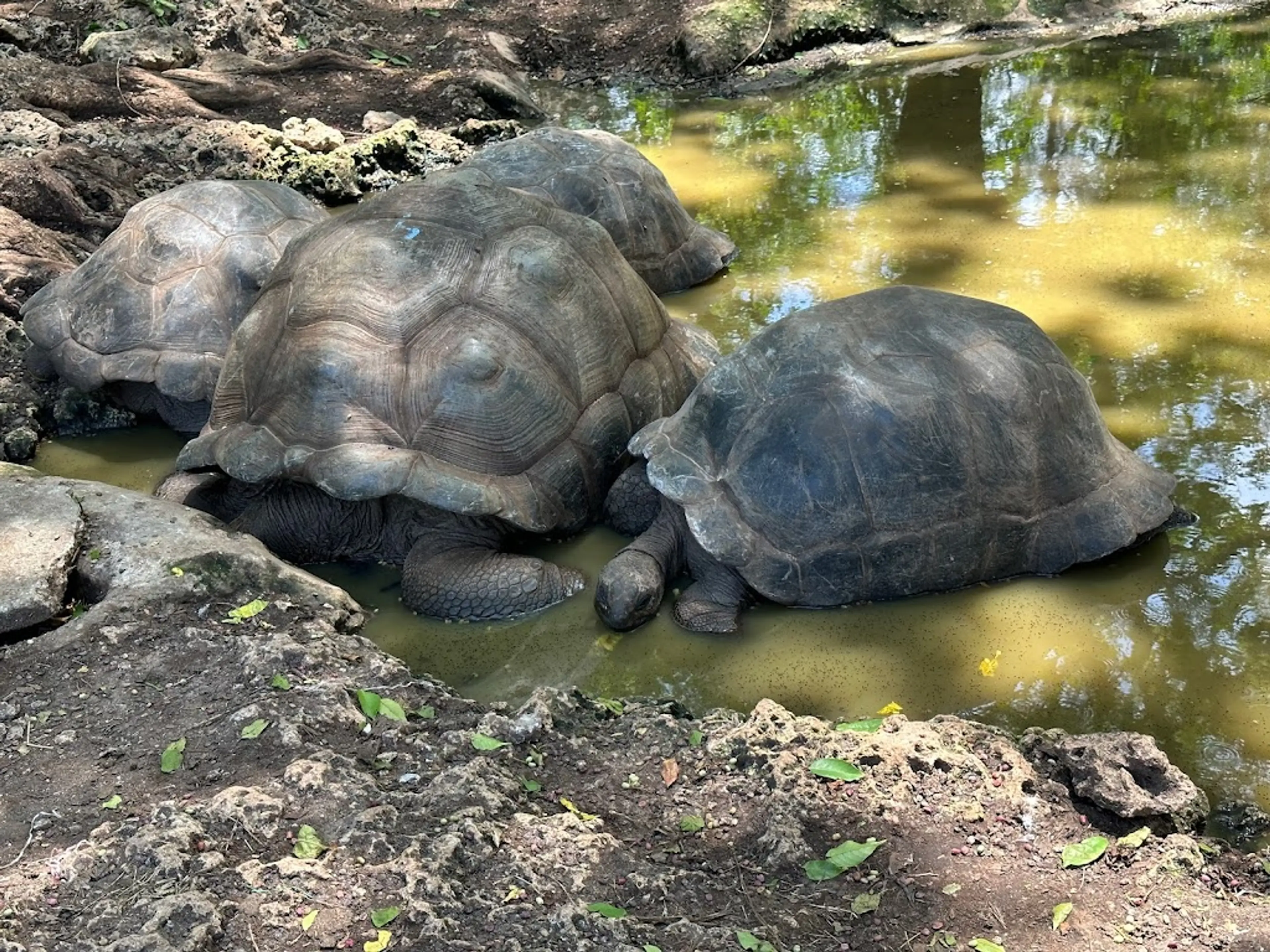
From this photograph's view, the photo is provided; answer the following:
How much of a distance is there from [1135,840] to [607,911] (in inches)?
48.6

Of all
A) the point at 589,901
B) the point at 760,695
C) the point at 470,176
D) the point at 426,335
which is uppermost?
the point at 470,176

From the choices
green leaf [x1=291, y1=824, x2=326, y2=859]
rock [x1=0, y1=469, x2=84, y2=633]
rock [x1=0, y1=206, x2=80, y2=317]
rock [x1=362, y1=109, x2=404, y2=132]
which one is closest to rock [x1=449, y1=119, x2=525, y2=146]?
rock [x1=362, y1=109, x2=404, y2=132]

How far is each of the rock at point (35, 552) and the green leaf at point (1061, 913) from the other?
108 inches

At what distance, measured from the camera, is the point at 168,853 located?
236 cm

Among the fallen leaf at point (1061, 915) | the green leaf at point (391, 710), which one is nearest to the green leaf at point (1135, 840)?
the fallen leaf at point (1061, 915)

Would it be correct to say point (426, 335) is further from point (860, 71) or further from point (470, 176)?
point (860, 71)

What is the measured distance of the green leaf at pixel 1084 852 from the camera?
8.32 feet

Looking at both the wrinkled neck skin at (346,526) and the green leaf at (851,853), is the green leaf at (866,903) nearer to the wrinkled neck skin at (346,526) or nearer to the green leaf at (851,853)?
the green leaf at (851,853)

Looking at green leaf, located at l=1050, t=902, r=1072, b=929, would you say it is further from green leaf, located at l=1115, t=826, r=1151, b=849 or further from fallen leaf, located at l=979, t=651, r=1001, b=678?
fallen leaf, located at l=979, t=651, r=1001, b=678

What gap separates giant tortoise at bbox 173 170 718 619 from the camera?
3.83 metres

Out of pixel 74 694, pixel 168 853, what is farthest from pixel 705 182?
pixel 168 853

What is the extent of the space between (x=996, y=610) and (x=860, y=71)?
300 inches

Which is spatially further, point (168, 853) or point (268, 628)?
point (268, 628)

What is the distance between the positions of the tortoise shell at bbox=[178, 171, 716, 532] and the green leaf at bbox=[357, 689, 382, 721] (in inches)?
32.4
